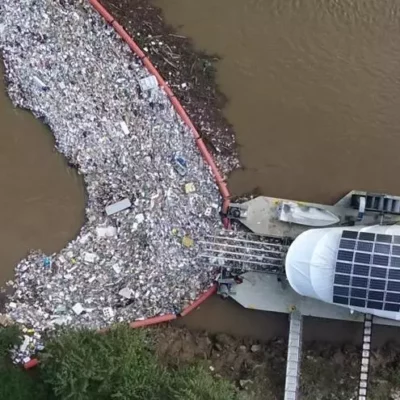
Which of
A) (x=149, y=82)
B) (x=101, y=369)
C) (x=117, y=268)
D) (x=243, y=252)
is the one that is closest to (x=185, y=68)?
(x=149, y=82)

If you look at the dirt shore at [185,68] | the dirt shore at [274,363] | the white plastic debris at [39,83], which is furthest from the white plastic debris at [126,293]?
the white plastic debris at [39,83]

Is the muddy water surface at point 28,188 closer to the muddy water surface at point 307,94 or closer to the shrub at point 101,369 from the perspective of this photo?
the shrub at point 101,369

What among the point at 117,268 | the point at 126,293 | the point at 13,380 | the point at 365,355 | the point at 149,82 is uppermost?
the point at 149,82

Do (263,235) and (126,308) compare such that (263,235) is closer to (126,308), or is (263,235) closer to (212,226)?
(212,226)

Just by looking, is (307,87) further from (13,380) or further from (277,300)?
(13,380)

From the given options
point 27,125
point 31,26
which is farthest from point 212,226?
point 31,26

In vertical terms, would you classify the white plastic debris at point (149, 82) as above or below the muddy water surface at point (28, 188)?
above
